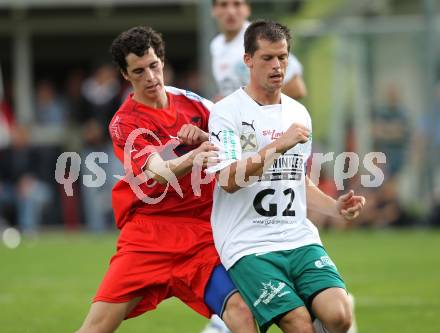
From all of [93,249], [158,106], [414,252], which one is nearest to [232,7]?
[158,106]

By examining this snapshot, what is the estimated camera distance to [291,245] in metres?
5.93

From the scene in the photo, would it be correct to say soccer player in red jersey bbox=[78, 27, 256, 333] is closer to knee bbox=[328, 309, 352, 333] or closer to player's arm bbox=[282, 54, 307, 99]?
knee bbox=[328, 309, 352, 333]

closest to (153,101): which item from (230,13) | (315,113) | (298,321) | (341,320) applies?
(298,321)

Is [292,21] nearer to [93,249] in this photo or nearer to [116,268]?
[93,249]

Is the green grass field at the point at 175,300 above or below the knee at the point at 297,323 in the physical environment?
below

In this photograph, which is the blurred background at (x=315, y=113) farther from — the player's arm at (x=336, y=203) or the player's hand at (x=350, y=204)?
the player's hand at (x=350, y=204)

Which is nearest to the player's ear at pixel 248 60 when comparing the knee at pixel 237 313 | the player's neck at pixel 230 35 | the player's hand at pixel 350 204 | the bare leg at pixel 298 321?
the player's hand at pixel 350 204

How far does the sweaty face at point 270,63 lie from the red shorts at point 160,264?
97cm

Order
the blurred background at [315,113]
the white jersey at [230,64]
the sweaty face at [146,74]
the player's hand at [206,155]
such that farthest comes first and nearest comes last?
the blurred background at [315,113] → the white jersey at [230,64] → the sweaty face at [146,74] → the player's hand at [206,155]

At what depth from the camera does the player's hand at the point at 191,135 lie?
5.88m

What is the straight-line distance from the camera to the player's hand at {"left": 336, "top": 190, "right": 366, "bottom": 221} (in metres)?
6.07

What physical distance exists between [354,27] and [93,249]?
21.1 feet

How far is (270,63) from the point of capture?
5.93 meters

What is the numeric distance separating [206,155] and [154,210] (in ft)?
2.36
